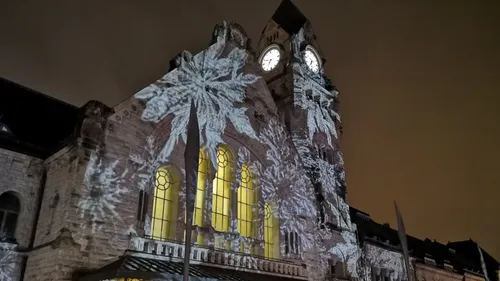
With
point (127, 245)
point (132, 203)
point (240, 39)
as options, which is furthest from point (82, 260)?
point (240, 39)

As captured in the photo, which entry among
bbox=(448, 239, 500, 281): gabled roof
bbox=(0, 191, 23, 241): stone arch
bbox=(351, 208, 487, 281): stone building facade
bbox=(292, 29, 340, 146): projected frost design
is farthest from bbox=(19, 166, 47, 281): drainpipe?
bbox=(448, 239, 500, 281): gabled roof

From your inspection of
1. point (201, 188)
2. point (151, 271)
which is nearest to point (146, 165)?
point (201, 188)

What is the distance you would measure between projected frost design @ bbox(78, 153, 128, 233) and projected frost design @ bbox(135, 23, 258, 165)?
2.51 metres

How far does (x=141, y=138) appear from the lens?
17812mm

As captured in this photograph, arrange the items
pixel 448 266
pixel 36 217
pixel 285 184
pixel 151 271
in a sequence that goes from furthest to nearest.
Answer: pixel 448 266, pixel 285 184, pixel 36 217, pixel 151 271

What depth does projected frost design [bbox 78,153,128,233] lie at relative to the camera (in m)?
15.5

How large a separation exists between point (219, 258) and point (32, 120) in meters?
11.0

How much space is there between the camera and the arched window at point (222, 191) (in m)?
20.1

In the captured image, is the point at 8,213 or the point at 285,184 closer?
the point at 8,213

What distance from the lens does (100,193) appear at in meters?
16.0

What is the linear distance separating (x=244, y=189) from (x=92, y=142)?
342 inches

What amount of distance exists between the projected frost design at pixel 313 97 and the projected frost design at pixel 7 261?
65.7ft

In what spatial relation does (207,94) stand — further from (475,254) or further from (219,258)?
(475,254)

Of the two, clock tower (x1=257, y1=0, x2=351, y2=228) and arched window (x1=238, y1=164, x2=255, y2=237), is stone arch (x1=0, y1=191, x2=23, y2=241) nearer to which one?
arched window (x1=238, y1=164, x2=255, y2=237)
